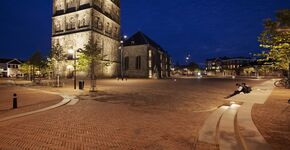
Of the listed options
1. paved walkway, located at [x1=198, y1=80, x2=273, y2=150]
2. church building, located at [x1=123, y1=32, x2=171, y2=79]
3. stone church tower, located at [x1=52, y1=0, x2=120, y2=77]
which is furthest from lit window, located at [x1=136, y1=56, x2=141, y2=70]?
paved walkway, located at [x1=198, y1=80, x2=273, y2=150]

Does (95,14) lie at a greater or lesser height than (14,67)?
greater

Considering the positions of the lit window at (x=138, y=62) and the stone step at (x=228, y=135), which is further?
the lit window at (x=138, y=62)

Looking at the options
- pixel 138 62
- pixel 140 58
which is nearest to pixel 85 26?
pixel 140 58

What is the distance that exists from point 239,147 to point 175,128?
2.31 metres

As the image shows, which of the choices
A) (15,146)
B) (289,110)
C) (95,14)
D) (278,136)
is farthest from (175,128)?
(95,14)

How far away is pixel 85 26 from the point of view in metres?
53.9

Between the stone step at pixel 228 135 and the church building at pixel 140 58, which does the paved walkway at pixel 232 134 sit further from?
the church building at pixel 140 58

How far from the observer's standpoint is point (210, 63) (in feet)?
635

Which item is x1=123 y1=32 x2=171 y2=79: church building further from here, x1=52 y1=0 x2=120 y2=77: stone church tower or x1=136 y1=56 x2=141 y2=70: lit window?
x1=52 y1=0 x2=120 y2=77: stone church tower

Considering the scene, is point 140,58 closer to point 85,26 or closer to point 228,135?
point 85,26

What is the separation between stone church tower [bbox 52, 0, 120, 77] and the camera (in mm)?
53575

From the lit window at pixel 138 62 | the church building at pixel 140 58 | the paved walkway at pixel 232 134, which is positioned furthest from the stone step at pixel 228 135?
the lit window at pixel 138 62

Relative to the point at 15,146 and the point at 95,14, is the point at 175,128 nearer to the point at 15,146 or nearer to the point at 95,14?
the point at 15,146

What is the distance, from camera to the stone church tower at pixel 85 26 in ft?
176
